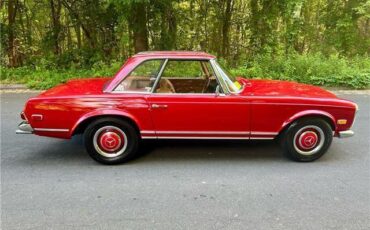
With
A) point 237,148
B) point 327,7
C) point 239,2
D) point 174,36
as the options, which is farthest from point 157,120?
point 327,7

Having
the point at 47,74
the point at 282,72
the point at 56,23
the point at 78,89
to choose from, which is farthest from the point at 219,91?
the point at 56,23

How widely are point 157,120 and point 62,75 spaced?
6.96 metres

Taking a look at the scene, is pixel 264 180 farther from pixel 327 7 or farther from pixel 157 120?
pixel 327 7

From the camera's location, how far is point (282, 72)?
10.6 meters

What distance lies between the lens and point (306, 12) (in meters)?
14.2

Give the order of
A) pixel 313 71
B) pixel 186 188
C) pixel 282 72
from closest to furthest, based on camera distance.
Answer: pixel 186 188, pixel 313 71, pixel 282 72

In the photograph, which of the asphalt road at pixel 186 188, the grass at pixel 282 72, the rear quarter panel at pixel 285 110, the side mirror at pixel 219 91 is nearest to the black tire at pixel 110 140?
the asphalt road at pixel 186 188

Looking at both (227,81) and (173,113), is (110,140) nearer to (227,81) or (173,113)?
(173,113)

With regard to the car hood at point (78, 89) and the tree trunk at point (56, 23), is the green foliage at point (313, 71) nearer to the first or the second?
the car hood at point (78, 89)

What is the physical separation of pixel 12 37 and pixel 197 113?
10.8 meters

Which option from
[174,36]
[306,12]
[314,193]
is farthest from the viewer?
[306,12]

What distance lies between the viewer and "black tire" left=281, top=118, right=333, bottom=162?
15.0ft

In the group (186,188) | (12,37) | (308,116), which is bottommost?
(186,188)

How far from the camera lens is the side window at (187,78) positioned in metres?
4.68
